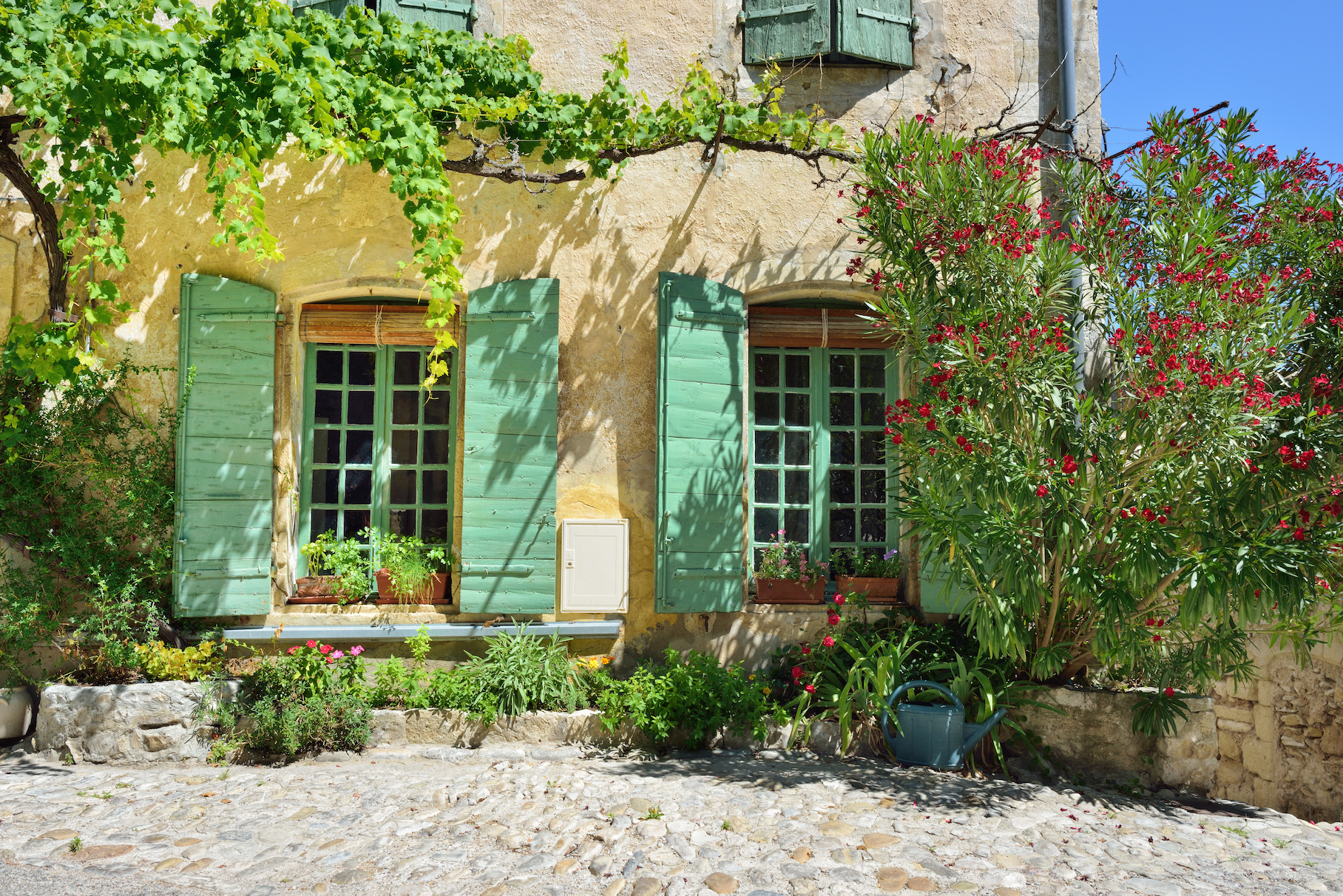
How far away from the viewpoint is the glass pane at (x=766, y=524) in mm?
5297

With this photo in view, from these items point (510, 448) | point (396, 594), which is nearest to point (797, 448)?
point (510, 448)

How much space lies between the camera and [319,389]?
504 centimetres

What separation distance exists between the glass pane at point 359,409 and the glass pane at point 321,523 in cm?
52

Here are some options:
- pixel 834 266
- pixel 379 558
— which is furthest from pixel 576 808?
pixel 834 266

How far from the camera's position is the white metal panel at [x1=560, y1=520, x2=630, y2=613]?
4848mm

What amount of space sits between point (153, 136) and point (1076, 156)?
4.64 meters

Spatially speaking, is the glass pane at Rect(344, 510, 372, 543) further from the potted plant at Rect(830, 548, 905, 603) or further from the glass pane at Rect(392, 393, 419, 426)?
the potted plant at Rect(830, 548, 905, 603)

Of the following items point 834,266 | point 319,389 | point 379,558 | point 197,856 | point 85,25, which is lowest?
point 197,856

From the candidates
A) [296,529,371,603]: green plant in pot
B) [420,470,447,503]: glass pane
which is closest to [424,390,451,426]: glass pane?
[420,470,447,503]: glass pane

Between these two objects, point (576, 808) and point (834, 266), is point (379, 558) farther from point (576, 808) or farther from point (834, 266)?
point (834, 266)

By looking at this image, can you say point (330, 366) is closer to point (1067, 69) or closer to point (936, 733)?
point (936, 733)

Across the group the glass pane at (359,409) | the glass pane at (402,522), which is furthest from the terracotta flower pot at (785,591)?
the glass pane at (359,409)

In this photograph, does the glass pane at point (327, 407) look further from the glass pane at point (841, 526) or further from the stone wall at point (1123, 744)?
the stone wall at point (1123, 744)

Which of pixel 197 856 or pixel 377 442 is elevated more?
pixel 377 442
